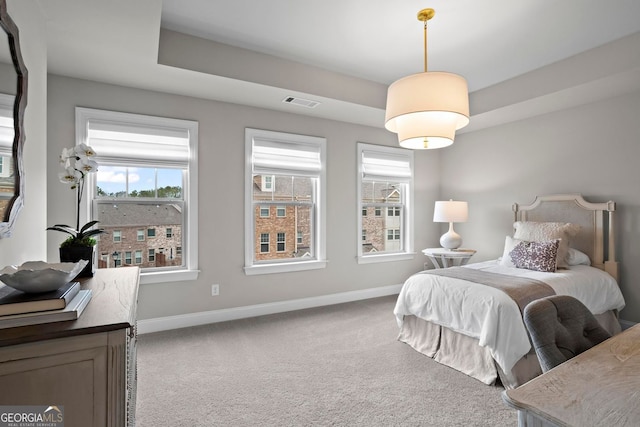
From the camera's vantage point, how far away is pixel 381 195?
501 centimetres

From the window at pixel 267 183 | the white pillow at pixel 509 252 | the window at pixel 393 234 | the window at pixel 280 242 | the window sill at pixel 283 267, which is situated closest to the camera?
the white pillow at pixel 509 252

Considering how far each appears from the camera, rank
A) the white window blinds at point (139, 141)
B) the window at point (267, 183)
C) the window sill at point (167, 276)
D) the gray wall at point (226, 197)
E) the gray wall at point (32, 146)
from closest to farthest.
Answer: the gray wall at point (32, 146)
the gray wall at point (226, 197)
the white window blinds at point (139, 141)
the window sill at point (167, 276)
the window at point (267, 183)

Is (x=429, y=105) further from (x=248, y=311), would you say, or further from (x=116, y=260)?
(x=116, y=260)

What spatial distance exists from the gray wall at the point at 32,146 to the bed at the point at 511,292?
2.86m

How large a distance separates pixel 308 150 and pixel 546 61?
2.79 m

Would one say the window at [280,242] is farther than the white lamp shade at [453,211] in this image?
No

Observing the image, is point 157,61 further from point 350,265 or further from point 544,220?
point 544,220

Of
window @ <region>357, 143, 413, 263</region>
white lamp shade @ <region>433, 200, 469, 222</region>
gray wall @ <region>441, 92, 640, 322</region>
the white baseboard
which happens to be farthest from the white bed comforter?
window @ <region>357, 143, 413, 263</region>

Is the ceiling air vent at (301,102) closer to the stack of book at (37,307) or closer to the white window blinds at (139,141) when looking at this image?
the white window blinds at (139,141)

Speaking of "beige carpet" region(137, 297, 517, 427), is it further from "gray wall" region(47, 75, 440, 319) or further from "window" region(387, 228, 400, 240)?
"window" region(387, 228, 400, 240)

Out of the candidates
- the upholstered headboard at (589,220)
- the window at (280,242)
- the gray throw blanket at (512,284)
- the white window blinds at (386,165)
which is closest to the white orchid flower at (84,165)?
the window at (280,242)

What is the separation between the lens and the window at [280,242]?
4176 millimetres

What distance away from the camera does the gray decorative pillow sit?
321 cm

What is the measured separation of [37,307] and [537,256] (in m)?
3.83
